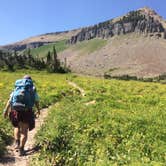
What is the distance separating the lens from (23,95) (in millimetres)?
15047

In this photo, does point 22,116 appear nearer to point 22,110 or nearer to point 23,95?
point 22,110

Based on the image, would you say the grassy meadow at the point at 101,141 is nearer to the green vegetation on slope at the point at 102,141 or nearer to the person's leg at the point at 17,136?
the green vegetation on slope at the point at 102,141

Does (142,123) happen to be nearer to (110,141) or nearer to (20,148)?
(110,141)

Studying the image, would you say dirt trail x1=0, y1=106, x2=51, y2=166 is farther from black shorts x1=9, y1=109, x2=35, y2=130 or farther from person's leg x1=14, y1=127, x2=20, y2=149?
black shorts x1=9, y1=109, x2=35, y2=130

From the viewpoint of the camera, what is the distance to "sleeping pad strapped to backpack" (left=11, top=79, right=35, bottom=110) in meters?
14.9

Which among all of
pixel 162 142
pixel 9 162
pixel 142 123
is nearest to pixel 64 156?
pixel 9 162

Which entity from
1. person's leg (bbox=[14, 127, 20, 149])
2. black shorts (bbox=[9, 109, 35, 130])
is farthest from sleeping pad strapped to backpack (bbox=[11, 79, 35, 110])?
person's leg (bbox=[14, 127, 20, 149])

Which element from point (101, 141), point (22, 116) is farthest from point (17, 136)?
point (101, 141)

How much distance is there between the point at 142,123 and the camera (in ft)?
52.1

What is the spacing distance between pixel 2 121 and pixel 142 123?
7098 mm

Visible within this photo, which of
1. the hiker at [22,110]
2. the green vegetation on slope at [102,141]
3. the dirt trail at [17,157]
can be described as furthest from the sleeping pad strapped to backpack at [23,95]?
the dirt trail at [17,157]

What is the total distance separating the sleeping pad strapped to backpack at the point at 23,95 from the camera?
14.9 m

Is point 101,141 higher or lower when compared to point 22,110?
lower

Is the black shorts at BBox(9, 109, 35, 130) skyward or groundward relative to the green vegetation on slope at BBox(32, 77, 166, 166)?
skyward
